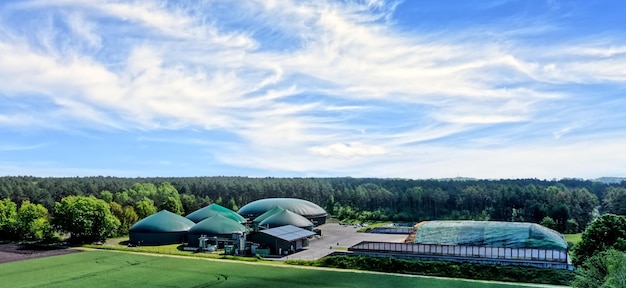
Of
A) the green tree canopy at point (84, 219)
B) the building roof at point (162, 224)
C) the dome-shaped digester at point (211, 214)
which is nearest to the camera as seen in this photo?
the green tree canopy at point (84, 219)

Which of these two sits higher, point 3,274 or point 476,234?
point 476,234

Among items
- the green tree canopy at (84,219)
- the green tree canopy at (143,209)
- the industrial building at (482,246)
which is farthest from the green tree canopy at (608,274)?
the green tree canopy at (143,209)

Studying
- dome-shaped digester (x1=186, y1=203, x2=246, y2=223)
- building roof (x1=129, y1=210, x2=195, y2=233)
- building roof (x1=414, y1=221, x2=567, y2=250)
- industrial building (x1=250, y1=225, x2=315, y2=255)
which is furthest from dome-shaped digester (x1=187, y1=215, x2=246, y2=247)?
building roof (x1=414, y1=221, x2=567, y2=250)

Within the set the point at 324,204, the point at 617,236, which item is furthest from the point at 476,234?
the point at 324,204

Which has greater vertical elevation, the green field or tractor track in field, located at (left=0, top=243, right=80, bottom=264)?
the green field

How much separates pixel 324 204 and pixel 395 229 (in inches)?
1849

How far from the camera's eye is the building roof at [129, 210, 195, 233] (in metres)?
79.8

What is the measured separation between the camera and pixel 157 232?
79375 millimetres

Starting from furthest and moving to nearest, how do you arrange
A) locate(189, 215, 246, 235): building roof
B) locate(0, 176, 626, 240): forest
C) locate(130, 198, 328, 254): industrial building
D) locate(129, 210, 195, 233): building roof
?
locate(0, 176, 626, 240): forest < locate(129, 210, 195, 233): building roof < locate(189, 215, 246, 235): building roof < locate(130, 198, 328, 254): industrial building

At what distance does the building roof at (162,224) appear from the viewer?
7981 centimetres

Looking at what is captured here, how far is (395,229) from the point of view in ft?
312

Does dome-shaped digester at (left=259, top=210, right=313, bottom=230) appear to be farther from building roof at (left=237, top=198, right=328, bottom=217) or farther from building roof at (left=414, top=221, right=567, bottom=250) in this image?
building roof at (left=414, top=221, right=567, bottom=250)

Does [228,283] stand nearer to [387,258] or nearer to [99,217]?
[387,258]

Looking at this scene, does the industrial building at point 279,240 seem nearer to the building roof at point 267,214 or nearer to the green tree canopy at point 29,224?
the building roof at point 267,214
